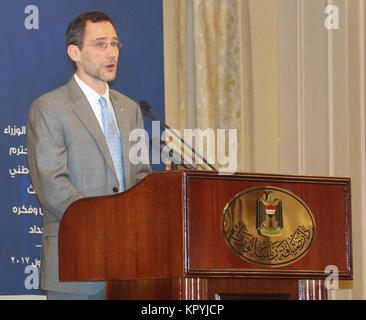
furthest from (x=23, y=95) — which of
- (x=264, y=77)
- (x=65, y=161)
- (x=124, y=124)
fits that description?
(x=264, y=77)

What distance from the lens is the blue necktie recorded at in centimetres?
375

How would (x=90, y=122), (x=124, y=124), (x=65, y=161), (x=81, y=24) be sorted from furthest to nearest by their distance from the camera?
(x=81, y=24)
(x=124, y=124)
(x=90, y=122)
(x=65, y=161)

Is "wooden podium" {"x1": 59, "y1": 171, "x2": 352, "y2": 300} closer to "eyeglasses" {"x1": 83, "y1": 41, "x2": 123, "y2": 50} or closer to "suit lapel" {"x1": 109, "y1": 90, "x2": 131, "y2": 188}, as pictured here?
"suit lapel" {"x1": 109, "y1": 90, "x2": 131, "y2": 188}

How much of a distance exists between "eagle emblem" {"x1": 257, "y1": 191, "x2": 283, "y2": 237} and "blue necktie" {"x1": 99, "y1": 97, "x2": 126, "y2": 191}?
36.8 inches

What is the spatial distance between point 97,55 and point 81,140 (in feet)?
1.68

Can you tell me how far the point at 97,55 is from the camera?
13.0ft

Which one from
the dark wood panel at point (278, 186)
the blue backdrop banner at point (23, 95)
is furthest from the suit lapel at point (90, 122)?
the blue backdrop banner at point (23, 95)

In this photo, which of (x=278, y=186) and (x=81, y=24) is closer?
(x=278, y=186)

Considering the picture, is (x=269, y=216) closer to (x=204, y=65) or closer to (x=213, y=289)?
(x=213, y=289)

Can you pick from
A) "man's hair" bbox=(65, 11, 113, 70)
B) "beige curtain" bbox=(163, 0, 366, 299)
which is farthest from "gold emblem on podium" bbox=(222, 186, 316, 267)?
"beige curtain" bbox=(163, 0, 366, 299)

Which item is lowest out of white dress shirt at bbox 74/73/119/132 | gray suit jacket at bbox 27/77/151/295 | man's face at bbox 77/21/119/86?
gray suit jacket at bbox 27/77/151/295

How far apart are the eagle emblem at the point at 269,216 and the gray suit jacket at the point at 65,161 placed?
0.88 metres

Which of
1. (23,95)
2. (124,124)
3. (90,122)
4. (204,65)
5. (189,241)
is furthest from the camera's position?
(204,65)

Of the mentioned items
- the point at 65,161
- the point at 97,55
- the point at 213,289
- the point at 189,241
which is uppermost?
the point at 97,55
